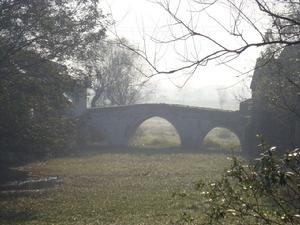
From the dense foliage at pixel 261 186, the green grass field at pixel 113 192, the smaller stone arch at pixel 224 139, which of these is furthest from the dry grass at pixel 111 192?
the smaller stone arch at pixel 224 139

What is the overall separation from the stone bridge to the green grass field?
1089 centimetres

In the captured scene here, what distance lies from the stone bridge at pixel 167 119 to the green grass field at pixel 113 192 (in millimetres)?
10891

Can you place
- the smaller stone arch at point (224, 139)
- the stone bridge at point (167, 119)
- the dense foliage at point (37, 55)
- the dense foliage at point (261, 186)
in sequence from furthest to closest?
1. the stone bridge at point (167, 119)
2. the smaller stone arch at point (224, 139)
3. the dense foliage at point (37, 55)
4. the dense foliage at point (261, 186)

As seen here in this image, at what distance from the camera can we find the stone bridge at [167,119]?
42.6 m

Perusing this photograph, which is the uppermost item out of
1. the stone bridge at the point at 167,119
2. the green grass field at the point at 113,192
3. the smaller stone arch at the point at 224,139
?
the stone bridge at the point at 167,119

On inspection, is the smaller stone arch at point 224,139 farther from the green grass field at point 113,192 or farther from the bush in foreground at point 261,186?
the bush in foreground at point 261,186

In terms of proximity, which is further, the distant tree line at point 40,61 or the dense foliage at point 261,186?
the distant tree line at point 40,61

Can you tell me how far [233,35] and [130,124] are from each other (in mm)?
40607

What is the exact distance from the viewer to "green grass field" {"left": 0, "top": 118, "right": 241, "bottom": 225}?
12.7m

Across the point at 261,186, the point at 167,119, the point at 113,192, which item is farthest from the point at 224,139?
the point at 261,186

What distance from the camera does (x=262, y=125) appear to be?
29578 millimetres

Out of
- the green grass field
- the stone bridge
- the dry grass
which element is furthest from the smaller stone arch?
the dry grass

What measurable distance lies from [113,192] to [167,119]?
27.2m

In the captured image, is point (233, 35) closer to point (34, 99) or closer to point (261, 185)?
point (261, 185)
